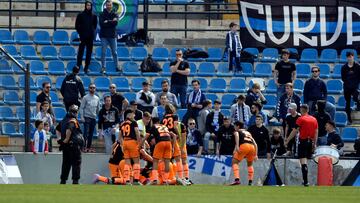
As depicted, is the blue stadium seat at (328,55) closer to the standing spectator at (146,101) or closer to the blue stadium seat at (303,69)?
the blue stadium seat at (303,69)

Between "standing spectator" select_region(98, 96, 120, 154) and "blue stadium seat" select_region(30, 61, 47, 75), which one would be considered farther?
"blue stadium seat" select_region(30, 61, 47, 75)

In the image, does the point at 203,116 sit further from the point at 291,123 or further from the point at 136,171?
the point at 136,171

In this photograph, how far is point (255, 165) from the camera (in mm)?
29594

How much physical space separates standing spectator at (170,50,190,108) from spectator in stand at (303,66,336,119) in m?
2.88

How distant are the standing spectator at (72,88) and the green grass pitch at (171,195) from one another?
270 inches

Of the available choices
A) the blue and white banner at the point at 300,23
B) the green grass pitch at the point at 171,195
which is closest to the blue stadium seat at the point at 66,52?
the blue and white banner at the point at 300,23

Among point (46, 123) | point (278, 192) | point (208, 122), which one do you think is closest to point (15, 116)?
point (46, 123)

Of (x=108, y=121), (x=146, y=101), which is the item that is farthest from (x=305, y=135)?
(x=108, y=121)

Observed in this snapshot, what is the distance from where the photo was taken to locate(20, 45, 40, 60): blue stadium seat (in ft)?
112

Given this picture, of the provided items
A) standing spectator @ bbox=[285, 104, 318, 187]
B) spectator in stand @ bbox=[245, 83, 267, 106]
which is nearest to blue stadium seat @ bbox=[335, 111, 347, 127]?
spectator in stand @ bbox=[245, 83, 267, 106]

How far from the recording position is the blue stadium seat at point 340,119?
31641 mm

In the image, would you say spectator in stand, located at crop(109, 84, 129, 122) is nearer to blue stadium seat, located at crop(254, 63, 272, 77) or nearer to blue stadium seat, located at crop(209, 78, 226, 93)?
blue stadium seat, located at crop(209, 78, 226, 93)

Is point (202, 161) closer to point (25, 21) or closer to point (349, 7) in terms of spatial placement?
point (349, 7)

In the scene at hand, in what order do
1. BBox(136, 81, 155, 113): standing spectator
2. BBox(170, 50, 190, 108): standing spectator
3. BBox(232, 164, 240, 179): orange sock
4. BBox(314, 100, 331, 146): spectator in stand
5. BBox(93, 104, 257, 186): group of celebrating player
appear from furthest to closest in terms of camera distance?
BBox(170, 50, 190, 108): standing spectator
BBox(136, 81, 155, 113): standing spectator
BBox(314, 100, 331, 146): spectator in stand
BBox(232, 164, 240, 179): orange sock
BBox(93, 104, 257, 186): group of celebrating player
